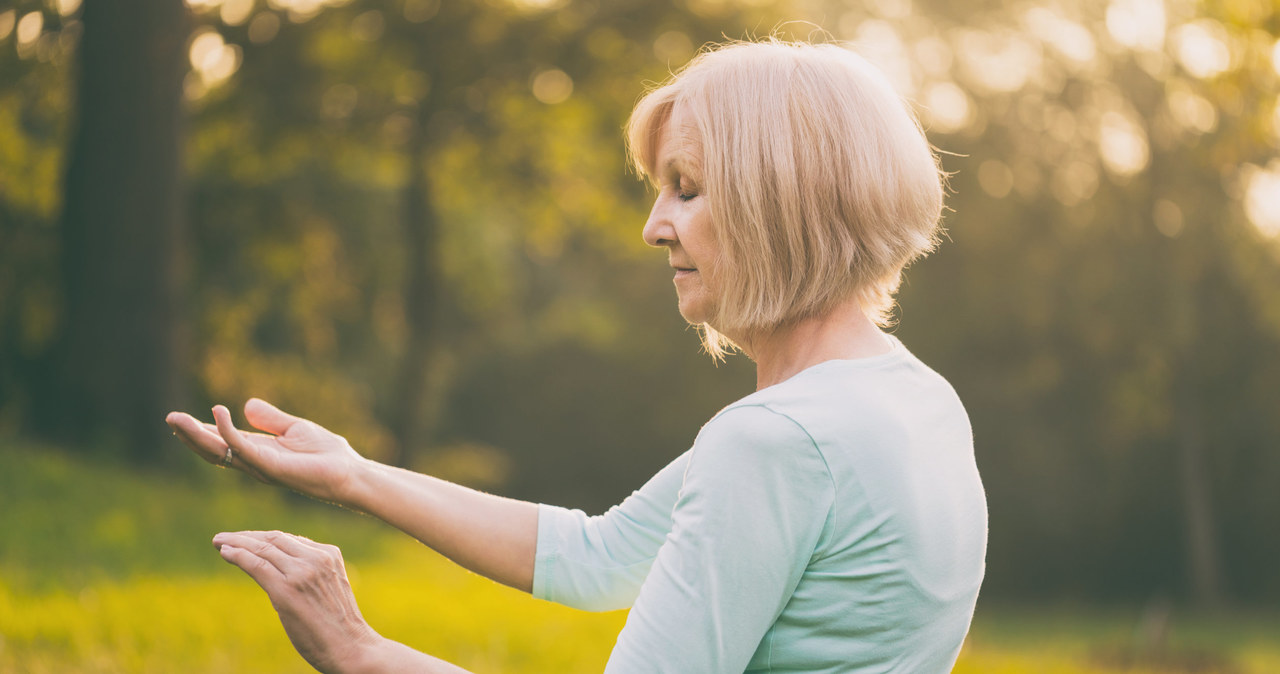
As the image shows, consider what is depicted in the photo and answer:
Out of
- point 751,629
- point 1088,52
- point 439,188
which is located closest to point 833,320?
point 751,629

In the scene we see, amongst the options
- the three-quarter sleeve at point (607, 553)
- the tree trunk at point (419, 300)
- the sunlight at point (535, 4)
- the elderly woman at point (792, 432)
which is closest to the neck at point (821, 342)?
the elderly woman at point (792, 432)

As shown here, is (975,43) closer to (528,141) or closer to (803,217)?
(528,141)

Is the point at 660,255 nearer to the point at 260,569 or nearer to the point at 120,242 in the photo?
the point at 120,242

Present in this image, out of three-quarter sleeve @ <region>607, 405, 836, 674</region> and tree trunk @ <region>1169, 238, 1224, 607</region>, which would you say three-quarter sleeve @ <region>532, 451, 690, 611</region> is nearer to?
three-quarter sleeve @ <region>607, 405, 836, 674</region>

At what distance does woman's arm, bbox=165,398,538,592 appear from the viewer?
1.92 metres

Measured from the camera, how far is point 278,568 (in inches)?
60.8

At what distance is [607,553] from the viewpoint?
2020 millimetres

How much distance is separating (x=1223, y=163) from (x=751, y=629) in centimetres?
540

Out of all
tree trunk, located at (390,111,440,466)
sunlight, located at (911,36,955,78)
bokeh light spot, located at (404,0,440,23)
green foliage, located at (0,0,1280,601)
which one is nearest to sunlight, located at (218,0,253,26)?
green foliage, located at (0,0,1280,601)

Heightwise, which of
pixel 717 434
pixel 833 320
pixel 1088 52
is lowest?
pixel 717 434

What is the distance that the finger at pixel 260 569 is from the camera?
5.02 feet

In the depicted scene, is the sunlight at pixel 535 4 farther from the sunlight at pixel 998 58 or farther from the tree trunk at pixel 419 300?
the sunlight at pixel 998 58

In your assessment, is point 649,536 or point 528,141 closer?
point 649,536

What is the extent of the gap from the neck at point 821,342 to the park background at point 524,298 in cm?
335
